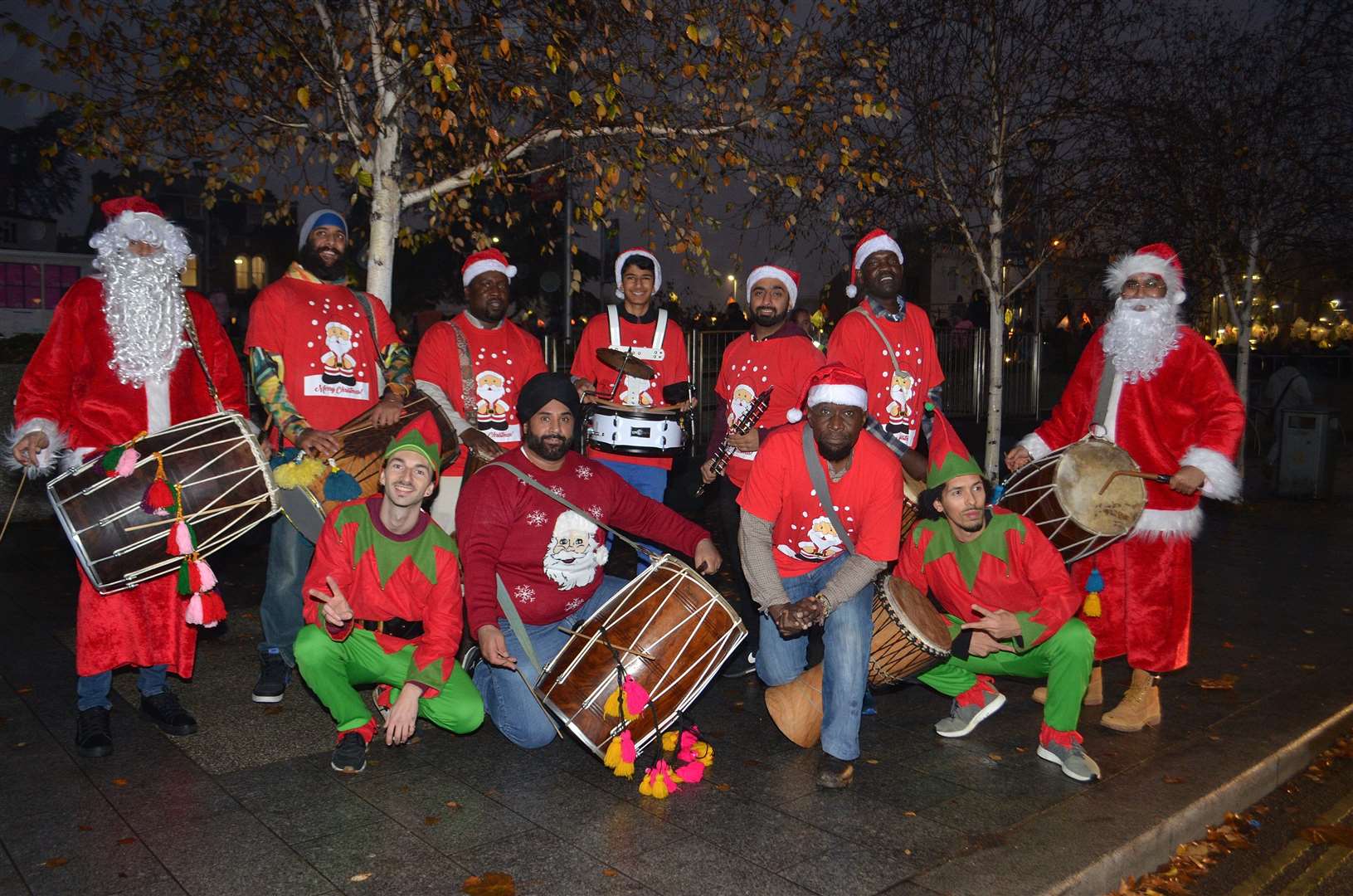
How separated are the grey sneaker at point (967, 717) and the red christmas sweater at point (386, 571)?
2.22 metres

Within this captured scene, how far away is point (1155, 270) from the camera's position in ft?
17.2

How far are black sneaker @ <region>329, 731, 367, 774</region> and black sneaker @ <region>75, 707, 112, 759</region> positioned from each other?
38.1 inches

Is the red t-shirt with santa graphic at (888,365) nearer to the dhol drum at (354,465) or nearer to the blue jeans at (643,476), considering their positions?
the blue jeans at (643,476)

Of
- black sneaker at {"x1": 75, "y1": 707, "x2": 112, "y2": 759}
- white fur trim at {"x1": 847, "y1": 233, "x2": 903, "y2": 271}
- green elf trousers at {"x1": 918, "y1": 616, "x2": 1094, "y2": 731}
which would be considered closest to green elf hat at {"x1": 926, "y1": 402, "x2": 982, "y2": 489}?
green elf trousers at {"x1": 918, "y1": 616, "x2": 1094, "y2": 731}

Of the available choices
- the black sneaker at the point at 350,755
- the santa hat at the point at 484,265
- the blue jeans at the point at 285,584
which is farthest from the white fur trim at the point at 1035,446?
the blue jeans at the point at 285,584

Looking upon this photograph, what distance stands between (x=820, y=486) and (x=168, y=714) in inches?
119

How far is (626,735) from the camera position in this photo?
4.10 m

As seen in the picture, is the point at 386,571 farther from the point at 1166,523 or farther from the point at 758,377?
the point at 1166,523

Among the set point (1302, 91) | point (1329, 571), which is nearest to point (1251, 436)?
point (1302, 91)

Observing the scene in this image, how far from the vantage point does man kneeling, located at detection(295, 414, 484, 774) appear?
4305 mm

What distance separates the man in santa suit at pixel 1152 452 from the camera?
5066 mm

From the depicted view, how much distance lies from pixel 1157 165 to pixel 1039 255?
2.01 metres

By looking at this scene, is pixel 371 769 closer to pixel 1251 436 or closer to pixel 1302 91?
pixel 1302 91

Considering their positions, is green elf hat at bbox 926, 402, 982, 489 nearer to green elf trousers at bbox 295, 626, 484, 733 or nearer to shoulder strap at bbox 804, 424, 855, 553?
shoulder strap at bbox 804, 424, 855, 553
